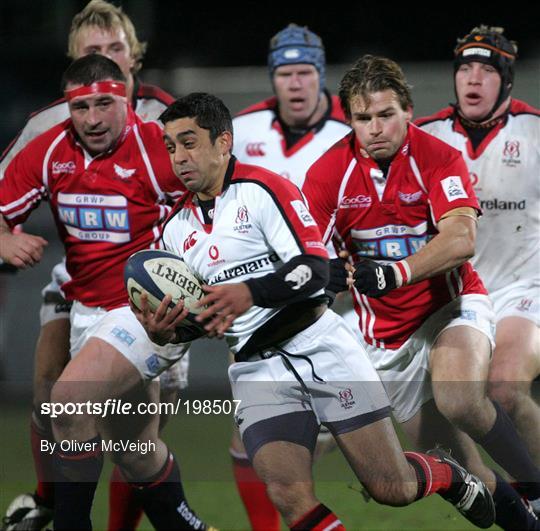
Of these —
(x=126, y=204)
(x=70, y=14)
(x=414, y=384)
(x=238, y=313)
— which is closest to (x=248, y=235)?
(x=238, y=313)

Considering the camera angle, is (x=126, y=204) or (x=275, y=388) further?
(x=126, y=204)

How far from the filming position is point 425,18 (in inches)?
316

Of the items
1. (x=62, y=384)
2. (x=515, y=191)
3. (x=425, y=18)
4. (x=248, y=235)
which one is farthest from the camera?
(x=425, y=18)

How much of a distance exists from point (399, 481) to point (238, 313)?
2.95ft

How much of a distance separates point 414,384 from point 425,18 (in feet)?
14.8

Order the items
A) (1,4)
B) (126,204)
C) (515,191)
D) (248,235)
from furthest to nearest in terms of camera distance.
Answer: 1. (1,4)
2. (515,191)
3. (126,204)
4. (248,235)

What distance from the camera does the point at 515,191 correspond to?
471 cm

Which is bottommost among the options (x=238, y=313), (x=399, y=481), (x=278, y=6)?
(x=399, y=481)

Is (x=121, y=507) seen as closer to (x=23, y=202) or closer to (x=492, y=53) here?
(x=23, y=202)

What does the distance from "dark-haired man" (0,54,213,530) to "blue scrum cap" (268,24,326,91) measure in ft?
3.82

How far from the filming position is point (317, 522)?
11.1ft

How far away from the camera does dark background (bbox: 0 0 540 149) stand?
712 cm

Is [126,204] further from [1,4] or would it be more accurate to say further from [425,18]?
[425,18]

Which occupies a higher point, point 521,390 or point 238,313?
point 238,313
